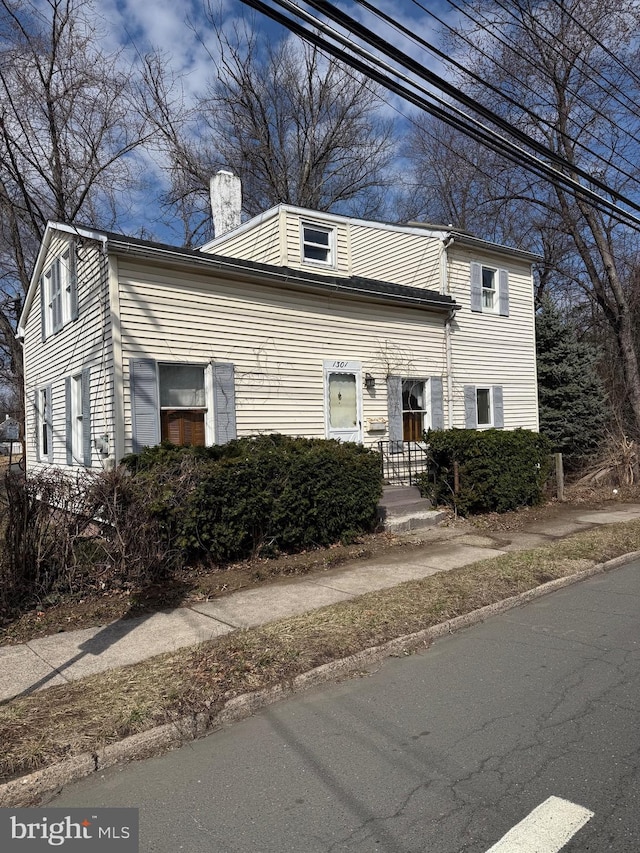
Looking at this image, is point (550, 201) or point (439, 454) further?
point (550, 201)

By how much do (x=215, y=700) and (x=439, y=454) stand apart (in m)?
8.89

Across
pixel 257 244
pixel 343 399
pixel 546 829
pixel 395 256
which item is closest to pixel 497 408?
pixel 395 256

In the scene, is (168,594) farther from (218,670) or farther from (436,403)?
(436,403)

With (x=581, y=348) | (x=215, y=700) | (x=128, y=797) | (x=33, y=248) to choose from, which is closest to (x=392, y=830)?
(x=128, y=797)

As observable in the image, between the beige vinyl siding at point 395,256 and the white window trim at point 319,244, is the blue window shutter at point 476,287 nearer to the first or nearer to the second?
the beige vinyl siding at point 395,256

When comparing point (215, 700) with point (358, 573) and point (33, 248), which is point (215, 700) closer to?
point (358, 573)

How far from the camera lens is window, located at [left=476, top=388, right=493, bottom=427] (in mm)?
16109

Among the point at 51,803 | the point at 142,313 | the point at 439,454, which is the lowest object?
the point at 51,803

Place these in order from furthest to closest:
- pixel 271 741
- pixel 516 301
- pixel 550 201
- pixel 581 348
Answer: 1. pixel 550 201
2. pixel 581 348
3. pixel 516 301
4. pixel 271 741

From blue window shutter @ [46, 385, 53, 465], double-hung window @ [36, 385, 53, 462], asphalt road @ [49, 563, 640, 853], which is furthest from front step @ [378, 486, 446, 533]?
double-hung window @ [36, 385, 53, 462]

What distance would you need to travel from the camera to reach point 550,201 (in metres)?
23.4

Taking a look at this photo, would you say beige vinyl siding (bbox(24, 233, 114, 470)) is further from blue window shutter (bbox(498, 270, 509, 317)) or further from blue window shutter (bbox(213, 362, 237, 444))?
blue window shutter (bbox(498, 270, 509, 317))

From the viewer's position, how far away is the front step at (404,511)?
10.8m

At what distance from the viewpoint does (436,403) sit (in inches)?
574
